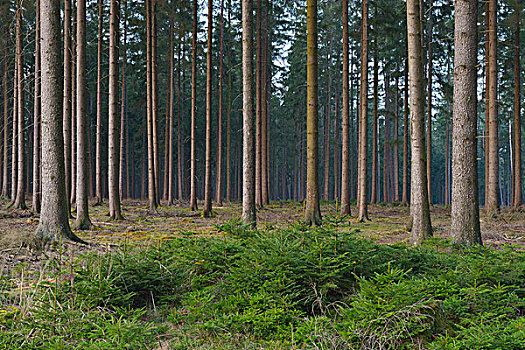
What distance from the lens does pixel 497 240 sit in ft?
33.6

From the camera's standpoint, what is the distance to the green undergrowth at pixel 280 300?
3.76 meters

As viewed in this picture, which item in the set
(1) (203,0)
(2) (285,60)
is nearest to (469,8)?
(1) (203,0)

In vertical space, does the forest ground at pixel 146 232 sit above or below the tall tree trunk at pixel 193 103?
below

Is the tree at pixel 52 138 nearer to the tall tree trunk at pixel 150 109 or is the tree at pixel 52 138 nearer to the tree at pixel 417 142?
the tree at pixel 417 142

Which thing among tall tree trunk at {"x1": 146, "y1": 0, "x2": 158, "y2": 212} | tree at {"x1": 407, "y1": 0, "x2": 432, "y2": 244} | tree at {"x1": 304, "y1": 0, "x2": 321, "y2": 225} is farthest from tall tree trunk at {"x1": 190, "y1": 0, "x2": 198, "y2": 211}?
tree at {"x1": 407, "y1": 0, "x2": 432, "y2": 244}

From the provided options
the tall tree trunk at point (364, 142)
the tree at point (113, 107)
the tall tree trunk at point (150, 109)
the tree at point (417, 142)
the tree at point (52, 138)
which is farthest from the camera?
the tall tree trunk at point (150, 109)

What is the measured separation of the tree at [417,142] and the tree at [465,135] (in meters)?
1.51

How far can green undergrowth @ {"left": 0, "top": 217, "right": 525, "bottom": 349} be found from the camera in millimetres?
3762

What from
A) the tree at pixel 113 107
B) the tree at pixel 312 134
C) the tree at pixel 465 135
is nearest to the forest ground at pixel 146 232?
the tree at pixel 312 134

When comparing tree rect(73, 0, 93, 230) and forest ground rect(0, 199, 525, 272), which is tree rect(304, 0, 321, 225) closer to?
forest ground rect(0, 199, 525, 272)

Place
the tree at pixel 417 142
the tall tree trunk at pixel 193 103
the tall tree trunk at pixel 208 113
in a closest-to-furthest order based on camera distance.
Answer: the tree at pixel 417 142
the tall tree trunk at pixel 208 113
the tall tree trunk at pixel 193 103

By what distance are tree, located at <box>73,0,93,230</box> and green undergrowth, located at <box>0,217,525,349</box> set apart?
19.8 feet

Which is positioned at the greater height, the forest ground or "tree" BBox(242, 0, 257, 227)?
"tree" BBox(242, 0, 257, 227)

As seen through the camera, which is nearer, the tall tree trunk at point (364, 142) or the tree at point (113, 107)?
the tree at point (113, 107)
